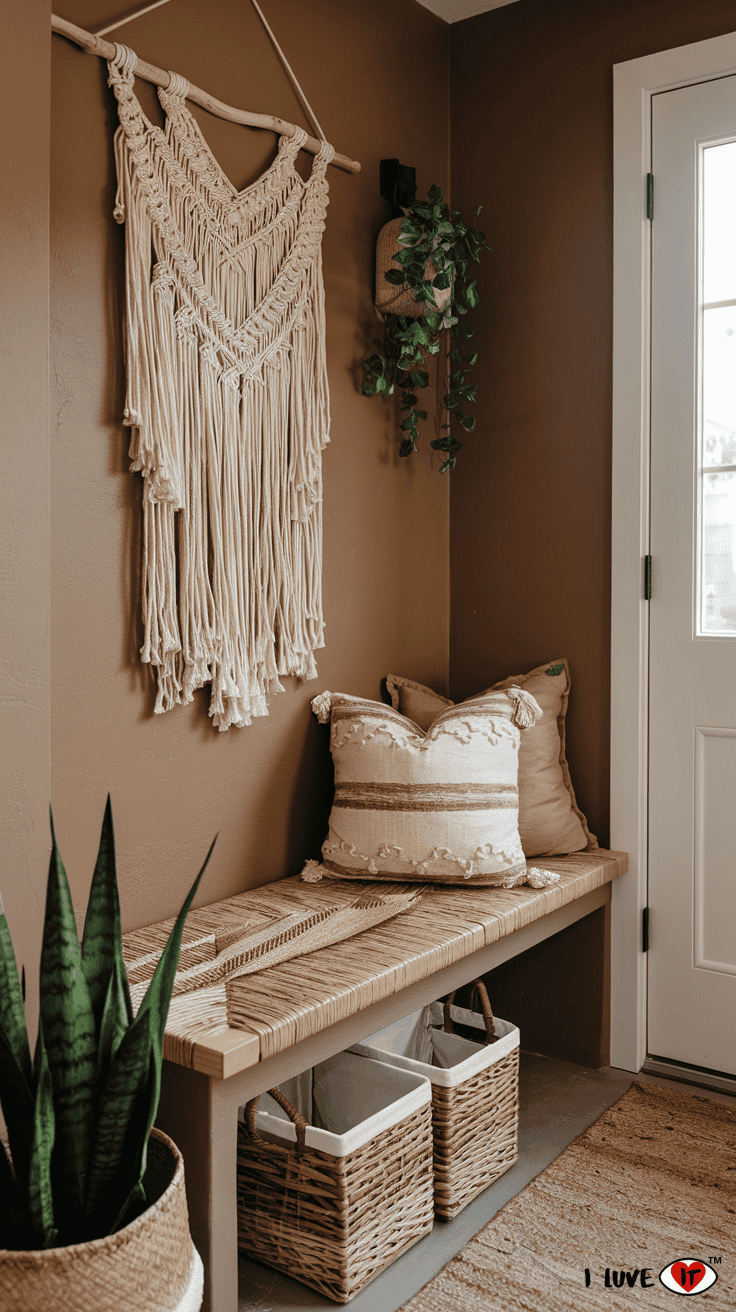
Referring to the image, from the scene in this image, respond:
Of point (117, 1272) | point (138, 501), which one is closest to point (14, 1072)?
point (117, 1272)

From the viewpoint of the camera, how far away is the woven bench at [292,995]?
4.69 feet

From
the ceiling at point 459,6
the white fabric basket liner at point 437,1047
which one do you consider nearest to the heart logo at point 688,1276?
the white fabric basket liner at point 437,1047

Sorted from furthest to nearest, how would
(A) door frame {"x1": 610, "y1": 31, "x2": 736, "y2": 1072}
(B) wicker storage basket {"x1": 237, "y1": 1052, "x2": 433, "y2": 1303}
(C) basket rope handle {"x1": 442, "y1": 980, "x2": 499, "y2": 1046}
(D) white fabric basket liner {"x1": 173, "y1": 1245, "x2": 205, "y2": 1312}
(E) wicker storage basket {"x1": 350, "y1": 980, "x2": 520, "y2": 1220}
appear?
(A) door frame {"x1": 610, "y1": 31, "x2": 736, "y2": 1072}, (C) basket rope handle {"x1": 442, "y1": 980, "x2": 499, "y2": 1046}, (E) wicker storage basket {"x1": 350, "y1": 980, "x2": 520, "y2": 1220}, (B) wicker storage basket {"x1": 237, "y1": 1052, "x2": 433, "y2": 1303}, (D) white fabric basket liner {"x1": 173, "y1": 1245, "x2": 205, "y2": 1312}

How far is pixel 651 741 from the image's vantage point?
7.88 ft

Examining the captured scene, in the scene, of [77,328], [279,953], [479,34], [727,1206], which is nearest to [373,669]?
[279,953]

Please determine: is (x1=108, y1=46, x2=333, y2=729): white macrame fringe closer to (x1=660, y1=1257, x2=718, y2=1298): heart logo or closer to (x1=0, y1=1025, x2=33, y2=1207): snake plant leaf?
(x1=0, y1=1025, x2=33, y2=1207): snake plant leaf

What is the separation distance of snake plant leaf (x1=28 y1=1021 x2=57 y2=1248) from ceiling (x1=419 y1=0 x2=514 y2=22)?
8.40ft

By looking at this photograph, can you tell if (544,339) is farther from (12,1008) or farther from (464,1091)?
(12,1008)

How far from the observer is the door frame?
92.0 inches

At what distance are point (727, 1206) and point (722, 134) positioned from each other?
2.19 m

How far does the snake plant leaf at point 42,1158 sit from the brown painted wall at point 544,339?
163cm

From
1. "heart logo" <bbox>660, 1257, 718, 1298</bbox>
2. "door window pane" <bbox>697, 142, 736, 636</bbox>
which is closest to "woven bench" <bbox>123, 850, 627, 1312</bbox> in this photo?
"heart logo" <bbox>660, 1257, 718, 1298</bbox>

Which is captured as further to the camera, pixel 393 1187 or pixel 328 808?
pixel 328 808

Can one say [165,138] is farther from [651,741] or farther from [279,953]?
[651,741]
